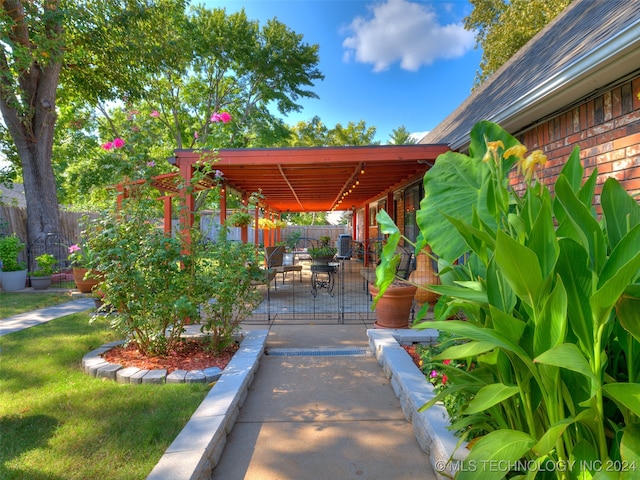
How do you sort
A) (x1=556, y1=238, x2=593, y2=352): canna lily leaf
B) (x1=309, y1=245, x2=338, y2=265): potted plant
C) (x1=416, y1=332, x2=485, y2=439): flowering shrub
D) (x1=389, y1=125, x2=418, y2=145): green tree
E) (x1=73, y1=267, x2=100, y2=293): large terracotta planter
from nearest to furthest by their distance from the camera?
(x1=556, y1=238, x2=593, y2=352): canna lily leaf
(x1=416, y1=332, x2=485, y2=439): flowering shrub
(x1=309, y1=245, x2=338, y2=265): potted plant
(x1=73, y1=267, x2=100, y2=293): large terracotta planter
(x1=389, y1=125, x2=418, y2=145): green tree

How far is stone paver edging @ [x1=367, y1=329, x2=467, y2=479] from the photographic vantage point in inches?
64.8

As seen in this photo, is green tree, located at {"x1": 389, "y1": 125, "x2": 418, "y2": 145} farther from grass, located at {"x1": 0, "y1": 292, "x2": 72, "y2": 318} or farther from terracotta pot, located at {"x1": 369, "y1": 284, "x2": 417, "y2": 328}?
terracotta pot, located at {"x1": 369, "y1": 284, "x2": 417, "y2": 328}

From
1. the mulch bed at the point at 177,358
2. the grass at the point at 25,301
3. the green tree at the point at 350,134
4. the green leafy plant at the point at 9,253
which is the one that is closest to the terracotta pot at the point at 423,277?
the mulch bed at the point at 177,358

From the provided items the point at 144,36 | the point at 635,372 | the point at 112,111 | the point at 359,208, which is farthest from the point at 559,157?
the point at 112,111

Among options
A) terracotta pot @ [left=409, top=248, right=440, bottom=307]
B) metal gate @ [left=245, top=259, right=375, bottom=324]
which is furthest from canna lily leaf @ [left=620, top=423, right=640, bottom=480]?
terracotta pot @ [left=409, top=248, right=440, bottom=307]

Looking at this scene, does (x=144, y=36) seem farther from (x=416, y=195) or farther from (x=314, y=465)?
(x=314, y=465)

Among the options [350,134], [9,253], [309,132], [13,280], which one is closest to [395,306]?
[9,253]

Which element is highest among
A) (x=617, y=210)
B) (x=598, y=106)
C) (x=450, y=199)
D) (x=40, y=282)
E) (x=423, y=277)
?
(x=598, y=106)

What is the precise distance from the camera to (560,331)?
1.06 m

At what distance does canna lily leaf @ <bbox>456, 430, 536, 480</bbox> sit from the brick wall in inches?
82.0

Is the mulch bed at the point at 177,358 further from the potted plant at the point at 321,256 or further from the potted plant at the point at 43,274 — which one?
the potted plant at the point at 43,274

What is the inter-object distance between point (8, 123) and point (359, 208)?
13.9 metres

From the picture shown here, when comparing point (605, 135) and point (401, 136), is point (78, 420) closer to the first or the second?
point (605, 135)

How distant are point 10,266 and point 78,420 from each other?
739 cm
